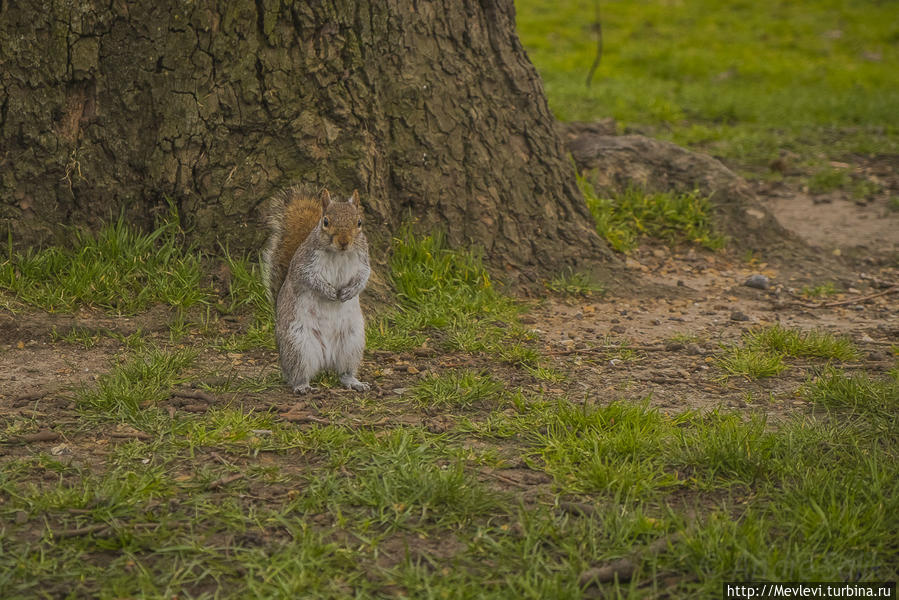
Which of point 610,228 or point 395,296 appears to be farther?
point 610,228

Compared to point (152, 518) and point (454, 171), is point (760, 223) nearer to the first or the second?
point (454, 171)

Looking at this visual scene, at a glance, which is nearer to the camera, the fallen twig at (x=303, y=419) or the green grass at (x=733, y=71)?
the fallen twig at (x=303, y=419)

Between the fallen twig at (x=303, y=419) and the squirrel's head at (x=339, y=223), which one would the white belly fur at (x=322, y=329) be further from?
the fallen twig at (x=303, y=419)

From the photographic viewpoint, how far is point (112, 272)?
401 centimetres

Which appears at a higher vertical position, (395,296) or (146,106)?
(146,106)

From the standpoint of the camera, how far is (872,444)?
295cm

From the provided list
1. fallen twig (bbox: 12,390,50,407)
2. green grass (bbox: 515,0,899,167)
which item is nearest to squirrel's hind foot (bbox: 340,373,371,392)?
Answer: fallen twig (bbox: 12,390,50,407)

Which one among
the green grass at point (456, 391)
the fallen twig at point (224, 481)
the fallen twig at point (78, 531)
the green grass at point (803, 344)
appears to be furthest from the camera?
the green grass at point (803, 344)

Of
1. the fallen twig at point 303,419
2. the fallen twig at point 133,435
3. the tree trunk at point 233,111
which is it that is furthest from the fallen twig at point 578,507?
the tree trunk at point 233,111

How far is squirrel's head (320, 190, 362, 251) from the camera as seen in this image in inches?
133

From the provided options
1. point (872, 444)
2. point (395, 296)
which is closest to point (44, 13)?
point (395, 296)

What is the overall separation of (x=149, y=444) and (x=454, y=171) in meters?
2.14

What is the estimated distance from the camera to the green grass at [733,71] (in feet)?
25.4

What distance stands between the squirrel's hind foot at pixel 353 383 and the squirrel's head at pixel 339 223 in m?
0.49
